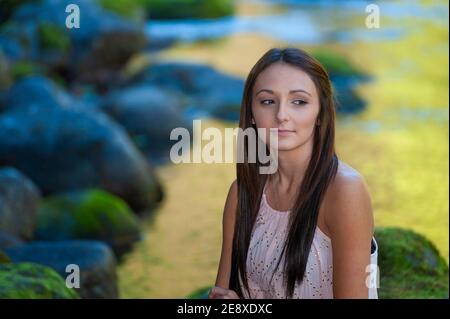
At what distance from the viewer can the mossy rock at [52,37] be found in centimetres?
1200

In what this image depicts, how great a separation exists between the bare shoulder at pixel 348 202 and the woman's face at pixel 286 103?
0.15 metres

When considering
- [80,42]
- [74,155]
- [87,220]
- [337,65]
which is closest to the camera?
[87,220]

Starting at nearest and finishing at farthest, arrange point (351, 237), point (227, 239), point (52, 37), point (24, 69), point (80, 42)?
point (351, 237) → point (227, 239) → point (24, 69) → point (52, 37) → point (80, 42)

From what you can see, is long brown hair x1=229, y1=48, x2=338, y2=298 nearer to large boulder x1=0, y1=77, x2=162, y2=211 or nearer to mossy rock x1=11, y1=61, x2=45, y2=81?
large boulder x1=0, y1=77, x2=162, y2=211

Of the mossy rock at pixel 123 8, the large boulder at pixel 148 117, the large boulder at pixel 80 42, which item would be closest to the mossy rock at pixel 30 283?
the large boulder at pixel 148 117

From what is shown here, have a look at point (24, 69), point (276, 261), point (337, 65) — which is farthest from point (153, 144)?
point (276, 261)

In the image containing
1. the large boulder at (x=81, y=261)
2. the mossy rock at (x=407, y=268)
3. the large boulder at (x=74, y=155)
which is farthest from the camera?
the large boulder at (x=74, y=155)

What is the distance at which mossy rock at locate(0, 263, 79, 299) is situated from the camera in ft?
9.80

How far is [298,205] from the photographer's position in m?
2.31

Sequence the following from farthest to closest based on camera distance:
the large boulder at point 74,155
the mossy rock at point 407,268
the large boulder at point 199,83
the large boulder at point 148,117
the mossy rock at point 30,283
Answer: the large boulder at point 199,83, the large boulder at point 148,117, the large boulder at point 74,155, the mossy rock at point 407,268, the mossy rock at point 30,283

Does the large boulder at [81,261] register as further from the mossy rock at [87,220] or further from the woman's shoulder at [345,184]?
the woman's shoulder at [345,184]

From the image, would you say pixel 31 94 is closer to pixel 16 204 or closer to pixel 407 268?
pixel 16 204

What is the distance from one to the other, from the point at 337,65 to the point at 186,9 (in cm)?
843

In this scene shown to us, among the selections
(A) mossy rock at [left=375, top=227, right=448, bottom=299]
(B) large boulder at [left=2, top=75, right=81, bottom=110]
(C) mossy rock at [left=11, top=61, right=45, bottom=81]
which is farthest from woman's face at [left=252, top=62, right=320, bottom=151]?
(C) mossy rock at [left=11, top=61, right=45, bottom=81]
